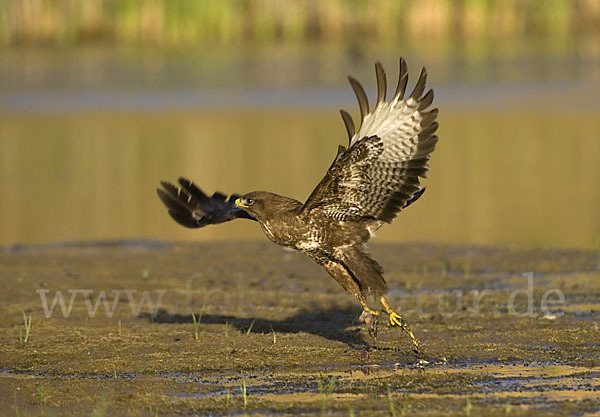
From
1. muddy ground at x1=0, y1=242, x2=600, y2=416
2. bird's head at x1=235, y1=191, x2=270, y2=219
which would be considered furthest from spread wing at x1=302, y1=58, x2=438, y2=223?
muddy ground at x1=0, y1=242, x2=600, y2=416

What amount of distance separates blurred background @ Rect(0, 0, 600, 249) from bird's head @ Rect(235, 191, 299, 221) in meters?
4.37

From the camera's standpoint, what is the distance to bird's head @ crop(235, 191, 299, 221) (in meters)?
7.11

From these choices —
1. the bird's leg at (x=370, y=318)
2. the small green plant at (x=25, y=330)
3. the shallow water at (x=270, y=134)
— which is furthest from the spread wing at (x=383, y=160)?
the shallow water at (x=270, y=134)

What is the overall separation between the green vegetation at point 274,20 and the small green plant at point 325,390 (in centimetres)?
2807

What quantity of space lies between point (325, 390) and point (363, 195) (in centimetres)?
134

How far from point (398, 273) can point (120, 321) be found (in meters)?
2.66

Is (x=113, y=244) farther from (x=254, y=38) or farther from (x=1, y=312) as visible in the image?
(x=254, y=38)

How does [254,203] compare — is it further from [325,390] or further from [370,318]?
[325,390]

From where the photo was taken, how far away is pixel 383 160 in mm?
6941

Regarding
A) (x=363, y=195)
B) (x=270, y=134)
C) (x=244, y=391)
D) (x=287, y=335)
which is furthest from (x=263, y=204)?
(x=270, y=134)

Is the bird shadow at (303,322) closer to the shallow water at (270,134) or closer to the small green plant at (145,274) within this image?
the small green plant at (145,274)

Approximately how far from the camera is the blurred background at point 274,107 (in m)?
13.2

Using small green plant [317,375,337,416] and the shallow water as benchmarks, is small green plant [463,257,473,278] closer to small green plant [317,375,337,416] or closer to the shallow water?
the shallow water

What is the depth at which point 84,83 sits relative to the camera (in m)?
27.5
